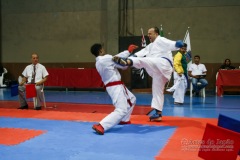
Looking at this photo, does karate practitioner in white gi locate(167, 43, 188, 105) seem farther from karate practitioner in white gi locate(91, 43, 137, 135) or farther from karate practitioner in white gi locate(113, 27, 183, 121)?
karate practitioner in white gi locate(91, 43, 137, 135)

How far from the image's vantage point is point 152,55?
6.00m

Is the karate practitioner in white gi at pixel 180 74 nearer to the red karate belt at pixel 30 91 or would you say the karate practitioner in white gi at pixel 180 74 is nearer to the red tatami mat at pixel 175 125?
the red tatami mat at pixel 175 125

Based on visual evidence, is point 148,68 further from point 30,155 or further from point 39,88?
point 39,88

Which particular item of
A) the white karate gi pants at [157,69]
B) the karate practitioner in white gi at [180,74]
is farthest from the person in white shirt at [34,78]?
the karate practitioner in white gi at [180,74]

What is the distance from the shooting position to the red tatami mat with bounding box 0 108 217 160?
4.08m

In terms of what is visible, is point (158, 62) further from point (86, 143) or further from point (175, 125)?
point (86, 143)

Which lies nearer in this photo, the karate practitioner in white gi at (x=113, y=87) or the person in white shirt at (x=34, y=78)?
the karate practitioner in white gi at (x=113, y=87)

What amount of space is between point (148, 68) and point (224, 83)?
6206mm

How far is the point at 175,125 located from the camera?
5.84 meters

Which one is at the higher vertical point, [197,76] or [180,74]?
[180,74]

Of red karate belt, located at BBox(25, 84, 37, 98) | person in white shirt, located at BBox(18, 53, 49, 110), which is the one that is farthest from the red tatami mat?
person in white shirt, located at BBox(18, 53, 49, 110)

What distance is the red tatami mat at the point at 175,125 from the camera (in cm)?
408

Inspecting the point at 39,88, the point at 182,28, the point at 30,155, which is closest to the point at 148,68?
the point at 30,155

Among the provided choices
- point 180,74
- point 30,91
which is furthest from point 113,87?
point 180,74
